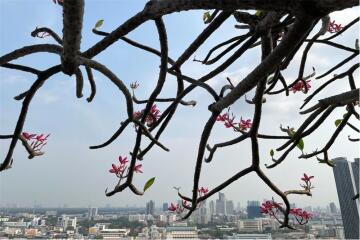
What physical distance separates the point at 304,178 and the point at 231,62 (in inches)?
36.3

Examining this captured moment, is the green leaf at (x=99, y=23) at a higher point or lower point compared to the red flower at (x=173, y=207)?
higher

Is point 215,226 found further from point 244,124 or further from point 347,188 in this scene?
point 244,124

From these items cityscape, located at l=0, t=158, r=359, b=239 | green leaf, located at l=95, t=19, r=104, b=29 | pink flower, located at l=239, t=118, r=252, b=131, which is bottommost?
cityscape, located at l=0, t=158, r=359, b=239

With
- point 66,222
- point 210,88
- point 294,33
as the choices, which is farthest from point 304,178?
point 66,222

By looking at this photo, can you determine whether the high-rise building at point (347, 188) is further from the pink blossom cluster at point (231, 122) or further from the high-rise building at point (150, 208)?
the high-rise building at point (150, 208)

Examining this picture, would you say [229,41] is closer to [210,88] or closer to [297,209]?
[210,88]

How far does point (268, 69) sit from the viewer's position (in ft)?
2.06

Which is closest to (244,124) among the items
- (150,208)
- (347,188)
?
(347,188)

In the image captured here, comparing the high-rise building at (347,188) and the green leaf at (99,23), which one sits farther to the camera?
the high-rise building at (347,188)

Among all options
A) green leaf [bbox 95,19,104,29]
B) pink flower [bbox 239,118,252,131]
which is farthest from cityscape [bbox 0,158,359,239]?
green leaf [bbox 95,19,104,29]

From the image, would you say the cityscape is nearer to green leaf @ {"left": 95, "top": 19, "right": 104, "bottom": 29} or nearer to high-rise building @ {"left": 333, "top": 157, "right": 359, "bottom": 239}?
high-rise building @ {"left": 333, "top": 157, "right": 359, "bottom": 239}

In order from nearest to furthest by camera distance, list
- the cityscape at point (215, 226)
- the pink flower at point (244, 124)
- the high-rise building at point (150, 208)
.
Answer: the pink flower at point (244, 124)
the cityscape at point (215, 226)
the high-rise building at point (150, 208)

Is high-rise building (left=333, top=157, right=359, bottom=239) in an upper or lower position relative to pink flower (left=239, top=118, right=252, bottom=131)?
lower

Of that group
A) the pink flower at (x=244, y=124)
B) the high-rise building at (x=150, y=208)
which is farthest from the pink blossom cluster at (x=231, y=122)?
the high-rise building at (x=150, y=208)
